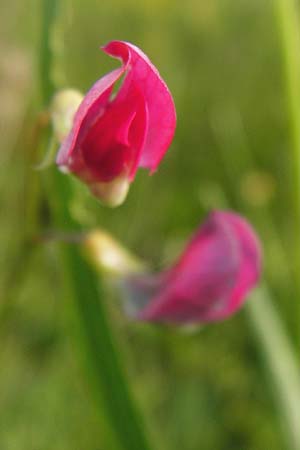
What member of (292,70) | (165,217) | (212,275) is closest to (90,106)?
(212,275)

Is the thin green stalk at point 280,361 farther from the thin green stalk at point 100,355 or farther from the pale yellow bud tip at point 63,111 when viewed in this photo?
the pale yellow bud tip at point 63,111

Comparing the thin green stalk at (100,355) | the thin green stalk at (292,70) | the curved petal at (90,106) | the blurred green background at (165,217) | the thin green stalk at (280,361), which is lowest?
the blurred green background at (165,217)

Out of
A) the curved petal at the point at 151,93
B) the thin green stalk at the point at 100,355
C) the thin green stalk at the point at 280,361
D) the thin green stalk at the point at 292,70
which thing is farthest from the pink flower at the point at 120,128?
the thin green stalk at the point at 280,361

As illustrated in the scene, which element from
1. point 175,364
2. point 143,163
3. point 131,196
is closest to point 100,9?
point 131,196

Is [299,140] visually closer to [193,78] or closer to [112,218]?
[112,218]

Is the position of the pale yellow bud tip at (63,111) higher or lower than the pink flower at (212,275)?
higher

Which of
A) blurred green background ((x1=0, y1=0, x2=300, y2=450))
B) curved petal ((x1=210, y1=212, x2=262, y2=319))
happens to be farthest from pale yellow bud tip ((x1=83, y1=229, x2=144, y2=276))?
curved petal ((x1=210, y1=212, x2=262, y2=319))
